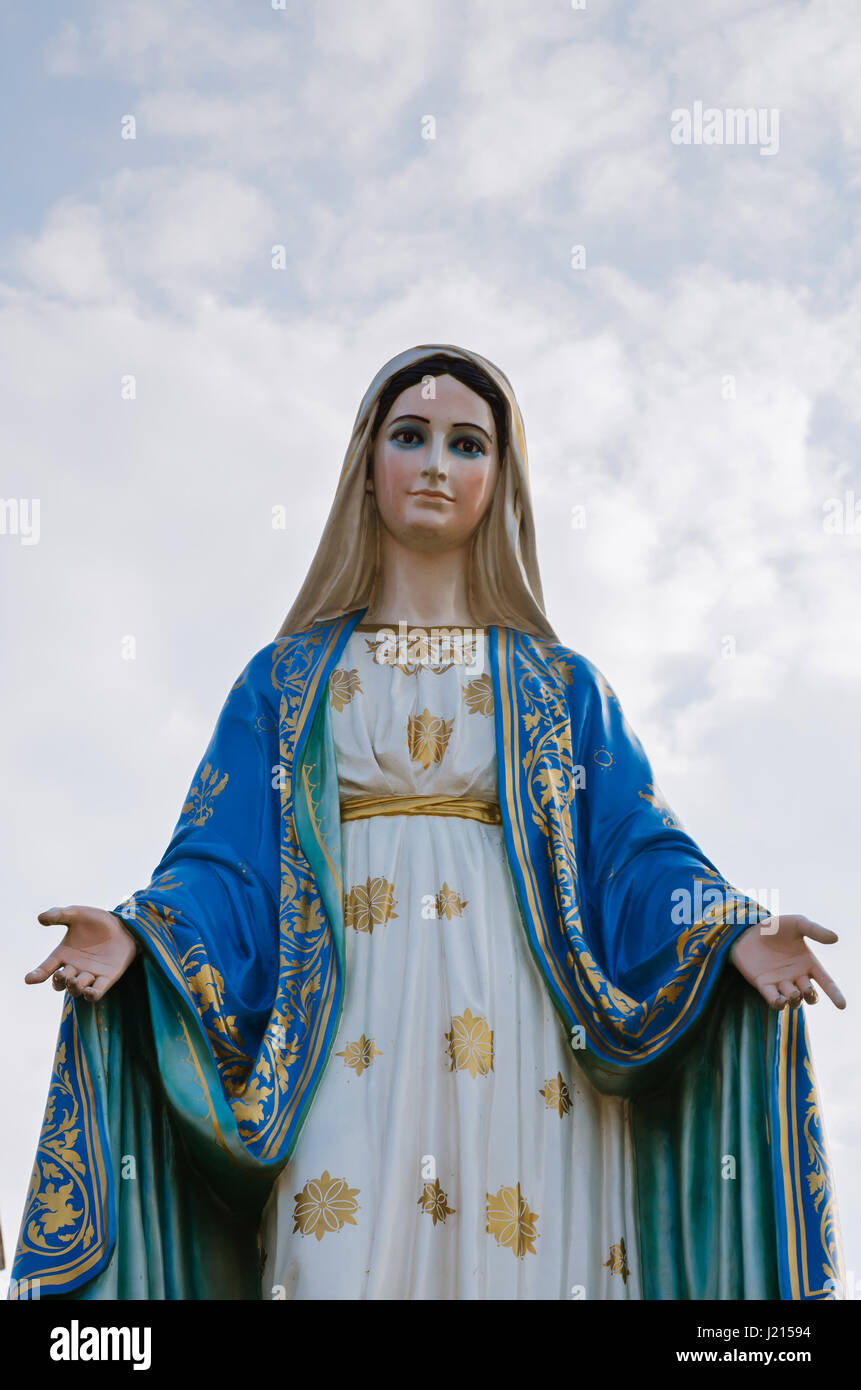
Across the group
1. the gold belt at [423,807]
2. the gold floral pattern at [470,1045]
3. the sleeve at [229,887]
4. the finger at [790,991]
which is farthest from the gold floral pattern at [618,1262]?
the gold belt at [423,807]

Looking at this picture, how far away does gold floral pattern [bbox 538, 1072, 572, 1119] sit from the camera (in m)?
7.97

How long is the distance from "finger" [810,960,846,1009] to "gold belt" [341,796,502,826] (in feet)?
4.90

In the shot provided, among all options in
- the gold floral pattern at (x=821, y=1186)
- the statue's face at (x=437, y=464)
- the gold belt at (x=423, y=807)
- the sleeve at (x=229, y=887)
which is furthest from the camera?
the statue's face at (x=437, y=464)

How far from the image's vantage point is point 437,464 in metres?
9.24

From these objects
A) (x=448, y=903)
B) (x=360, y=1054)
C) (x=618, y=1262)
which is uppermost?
(x=448, y=903)

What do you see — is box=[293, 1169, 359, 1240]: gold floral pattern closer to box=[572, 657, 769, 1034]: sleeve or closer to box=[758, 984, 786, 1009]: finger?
box=[572, 657, 769, 1034]: sleeve

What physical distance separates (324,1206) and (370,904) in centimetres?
120

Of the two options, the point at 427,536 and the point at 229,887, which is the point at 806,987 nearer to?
the point at 229,887

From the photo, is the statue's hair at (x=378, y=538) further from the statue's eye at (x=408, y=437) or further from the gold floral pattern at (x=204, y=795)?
the gold floral pattern at (x=204, y=795)

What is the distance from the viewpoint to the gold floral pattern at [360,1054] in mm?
7969

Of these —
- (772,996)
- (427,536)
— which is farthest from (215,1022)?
(427,536)

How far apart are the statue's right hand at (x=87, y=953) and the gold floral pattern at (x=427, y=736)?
1.49 metres

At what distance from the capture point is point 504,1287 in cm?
750
